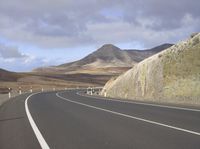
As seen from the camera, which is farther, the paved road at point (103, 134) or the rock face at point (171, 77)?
the rock face at point (171, 77)

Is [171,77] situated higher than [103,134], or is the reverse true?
[171,77]

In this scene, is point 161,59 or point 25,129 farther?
point 161,59

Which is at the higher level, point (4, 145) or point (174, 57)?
point (174, 57)

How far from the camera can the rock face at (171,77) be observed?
35375 mm

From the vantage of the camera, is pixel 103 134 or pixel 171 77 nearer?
pixel 103 134

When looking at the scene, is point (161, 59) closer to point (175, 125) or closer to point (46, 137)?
point (175, 125)

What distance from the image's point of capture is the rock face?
35375mm

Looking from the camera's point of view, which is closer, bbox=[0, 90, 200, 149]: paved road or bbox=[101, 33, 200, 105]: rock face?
bbox=[0, 90, 200, 149]: paved road

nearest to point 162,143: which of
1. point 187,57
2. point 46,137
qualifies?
point 46,137

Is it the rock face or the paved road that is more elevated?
the rock face

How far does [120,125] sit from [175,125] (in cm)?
184

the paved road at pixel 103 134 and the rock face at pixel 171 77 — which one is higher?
the rock face at pixel 171 77

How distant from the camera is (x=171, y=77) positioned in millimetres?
38406

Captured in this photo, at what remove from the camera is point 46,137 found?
45.6 feet
